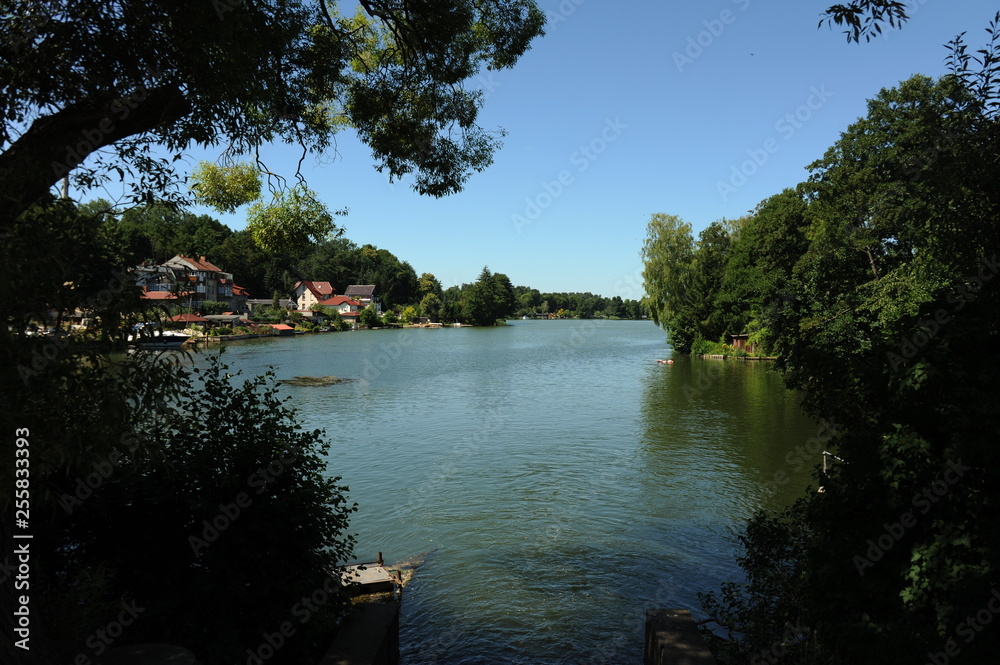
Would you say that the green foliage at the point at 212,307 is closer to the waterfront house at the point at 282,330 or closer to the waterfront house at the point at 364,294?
the waterfront house at the point at 282,330

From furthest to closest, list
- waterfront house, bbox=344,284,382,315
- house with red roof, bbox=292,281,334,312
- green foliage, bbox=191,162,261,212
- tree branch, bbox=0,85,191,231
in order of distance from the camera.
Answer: waterfront house, bbox=344,284,382,315 → house with red roof, bbox=292,281,334,312 → green foliage, bbox=191,162,261,212 → tree branch, bbox=0,85,191,231

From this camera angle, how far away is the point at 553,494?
17.7 m

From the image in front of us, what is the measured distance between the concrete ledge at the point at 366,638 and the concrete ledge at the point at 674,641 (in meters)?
3.20

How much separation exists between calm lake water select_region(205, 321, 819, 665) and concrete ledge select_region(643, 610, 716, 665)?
1.89m

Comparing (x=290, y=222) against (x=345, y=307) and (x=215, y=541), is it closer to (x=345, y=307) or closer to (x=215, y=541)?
(x=215, y=541)

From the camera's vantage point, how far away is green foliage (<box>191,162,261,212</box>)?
352 inches

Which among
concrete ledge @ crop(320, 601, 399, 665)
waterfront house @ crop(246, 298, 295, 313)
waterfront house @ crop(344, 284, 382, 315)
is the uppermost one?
waterfront house @ crop(344, 284, 382, 315)

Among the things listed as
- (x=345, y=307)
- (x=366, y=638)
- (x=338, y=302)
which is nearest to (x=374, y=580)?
(x=366, y=638)

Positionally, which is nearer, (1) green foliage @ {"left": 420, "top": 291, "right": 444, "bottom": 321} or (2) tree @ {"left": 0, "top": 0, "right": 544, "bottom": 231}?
(2) tree @ {"left": 0, "top": 0, "right": 544, "bottom": 231}

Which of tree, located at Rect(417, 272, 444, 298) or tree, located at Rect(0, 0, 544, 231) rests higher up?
tree, located at Rect(417, 272, 444, 298)

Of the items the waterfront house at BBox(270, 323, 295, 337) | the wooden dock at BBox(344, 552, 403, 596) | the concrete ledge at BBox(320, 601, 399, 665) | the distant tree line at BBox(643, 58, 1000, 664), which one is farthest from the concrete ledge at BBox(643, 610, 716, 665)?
the waterfront house at BBox(270, 323, 295, 337)

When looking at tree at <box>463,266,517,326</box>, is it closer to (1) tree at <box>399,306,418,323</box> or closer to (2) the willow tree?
(1) tree at <box>399,306,418,323</box>

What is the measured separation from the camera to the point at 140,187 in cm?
591

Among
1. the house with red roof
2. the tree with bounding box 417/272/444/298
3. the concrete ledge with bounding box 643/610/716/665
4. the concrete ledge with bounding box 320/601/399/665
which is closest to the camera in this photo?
the concrete ledge with bounding box 320/601/399/665
